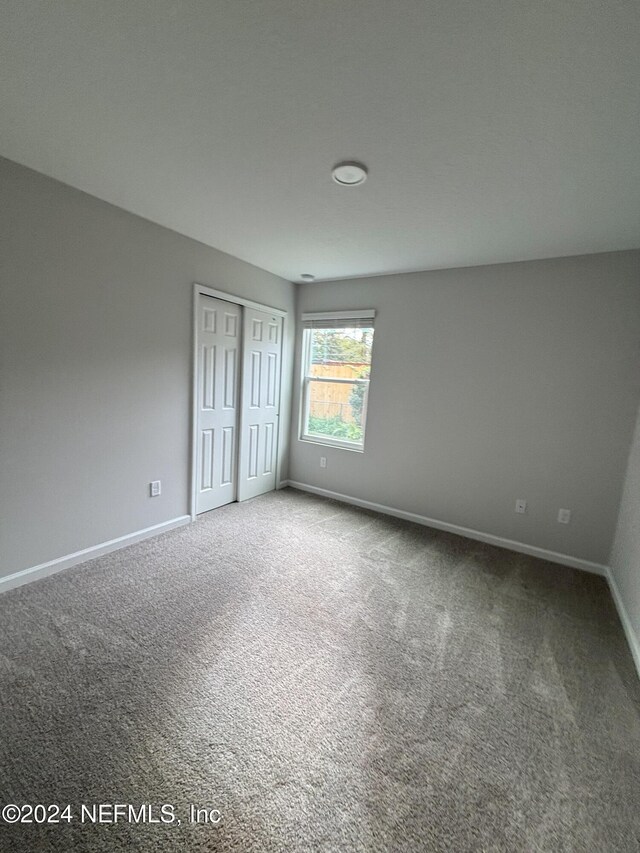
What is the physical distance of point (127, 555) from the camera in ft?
8.55

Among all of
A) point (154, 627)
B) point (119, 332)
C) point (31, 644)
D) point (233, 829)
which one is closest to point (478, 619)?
point (233, 829)

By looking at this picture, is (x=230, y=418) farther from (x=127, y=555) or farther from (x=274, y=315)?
(x=127, y=555)

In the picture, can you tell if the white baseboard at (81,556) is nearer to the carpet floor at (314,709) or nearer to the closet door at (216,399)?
the carpet floor at (314,709)

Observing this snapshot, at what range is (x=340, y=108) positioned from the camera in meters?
1.41

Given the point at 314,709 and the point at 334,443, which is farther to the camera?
the point at 334,443

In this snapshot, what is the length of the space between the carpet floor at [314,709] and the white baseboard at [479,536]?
0.32m

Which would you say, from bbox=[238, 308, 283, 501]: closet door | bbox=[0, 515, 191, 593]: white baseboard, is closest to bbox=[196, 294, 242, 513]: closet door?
bbox=[238, 308, 283, 501]: closet door

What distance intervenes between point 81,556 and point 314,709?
192cm

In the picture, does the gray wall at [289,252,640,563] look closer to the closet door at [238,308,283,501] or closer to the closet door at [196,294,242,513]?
the closet door at [238,308,283,501]

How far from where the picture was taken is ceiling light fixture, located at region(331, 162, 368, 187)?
69.4 inches

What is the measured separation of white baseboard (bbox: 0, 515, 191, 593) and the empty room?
0.06 ft

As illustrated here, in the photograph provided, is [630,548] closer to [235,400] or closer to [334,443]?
[334,443]

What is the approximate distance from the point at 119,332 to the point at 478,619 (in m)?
3.06

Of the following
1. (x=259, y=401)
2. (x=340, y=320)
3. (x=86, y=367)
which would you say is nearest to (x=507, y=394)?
(x=340, y=320)
